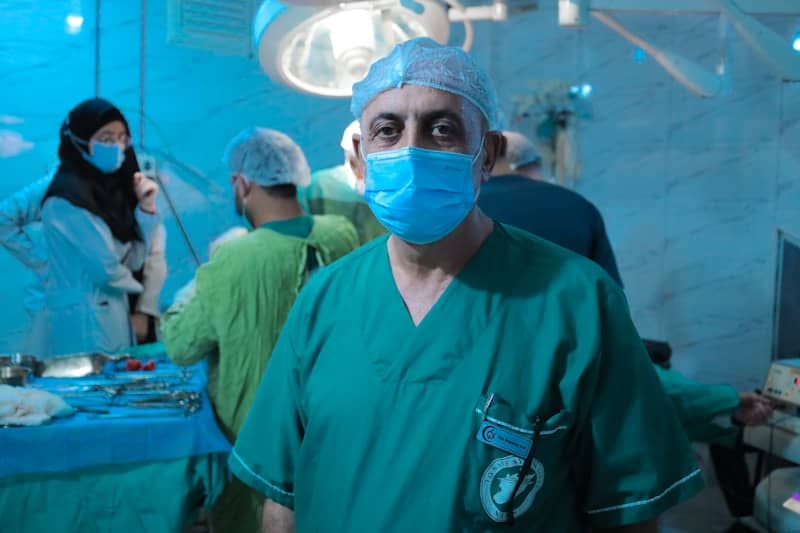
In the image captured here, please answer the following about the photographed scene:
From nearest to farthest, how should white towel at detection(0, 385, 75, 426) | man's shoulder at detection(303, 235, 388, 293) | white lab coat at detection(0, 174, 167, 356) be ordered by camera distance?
1. man's shoulder at detection(303, 235, 388, 293)
2. white towel at detection(0, 385, 75, 426)
3. white lab coat at detection(0, 174, 167, 356)

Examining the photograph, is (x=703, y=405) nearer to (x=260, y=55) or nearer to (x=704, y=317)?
(x=704, y=317)

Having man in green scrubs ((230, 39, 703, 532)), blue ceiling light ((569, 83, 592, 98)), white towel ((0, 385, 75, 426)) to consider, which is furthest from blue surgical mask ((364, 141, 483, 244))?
blue ceiling light ((569, 83, 592, 98))

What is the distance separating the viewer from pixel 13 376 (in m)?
2.27

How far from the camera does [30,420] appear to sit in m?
1.96

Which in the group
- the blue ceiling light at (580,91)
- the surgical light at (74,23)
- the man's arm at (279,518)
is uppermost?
the blue ceiling light at (580,91)

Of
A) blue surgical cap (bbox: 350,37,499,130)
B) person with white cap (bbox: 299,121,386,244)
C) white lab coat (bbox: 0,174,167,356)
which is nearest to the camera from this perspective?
blue surgical cap (bbox: 350,37,499,130)

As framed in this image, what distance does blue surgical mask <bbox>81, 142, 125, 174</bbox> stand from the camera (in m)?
2.51

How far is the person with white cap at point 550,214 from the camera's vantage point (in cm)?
212

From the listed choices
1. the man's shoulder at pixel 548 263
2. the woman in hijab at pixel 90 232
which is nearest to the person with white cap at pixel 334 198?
the woman in hijab at pixel 90 232

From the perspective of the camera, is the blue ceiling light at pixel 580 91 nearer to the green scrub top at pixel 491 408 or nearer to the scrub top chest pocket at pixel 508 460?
the green scrub top at pixel 491 408

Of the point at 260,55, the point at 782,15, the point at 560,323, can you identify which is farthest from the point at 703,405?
the point at 260,55

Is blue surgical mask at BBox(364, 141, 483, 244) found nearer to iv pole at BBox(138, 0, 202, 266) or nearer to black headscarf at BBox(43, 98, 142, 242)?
black headscarf at BBox(43, 98, 142, 242)

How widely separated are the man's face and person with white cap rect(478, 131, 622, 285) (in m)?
0.89

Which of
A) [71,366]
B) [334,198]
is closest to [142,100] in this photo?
[334,198]
